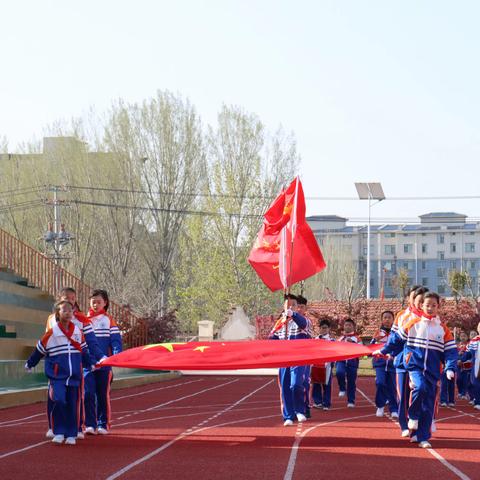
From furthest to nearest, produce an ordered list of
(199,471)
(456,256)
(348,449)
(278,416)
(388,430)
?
(456,256)
(278,416)
(388,430)
(348,449)
(199,471)

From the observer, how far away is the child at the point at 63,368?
12.1 m

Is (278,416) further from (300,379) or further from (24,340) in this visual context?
(24,340)

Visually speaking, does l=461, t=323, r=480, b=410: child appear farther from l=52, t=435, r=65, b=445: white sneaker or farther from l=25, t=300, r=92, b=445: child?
l=52, t=435, r=65, b=445: white sneaker

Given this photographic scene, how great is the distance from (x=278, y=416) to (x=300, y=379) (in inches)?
96.2

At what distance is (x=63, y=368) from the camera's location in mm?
12227

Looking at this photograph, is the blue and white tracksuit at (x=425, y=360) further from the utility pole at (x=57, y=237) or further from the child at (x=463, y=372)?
the utility pole at (x=57, y=237)

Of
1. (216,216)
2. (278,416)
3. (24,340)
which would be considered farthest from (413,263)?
(278,416)

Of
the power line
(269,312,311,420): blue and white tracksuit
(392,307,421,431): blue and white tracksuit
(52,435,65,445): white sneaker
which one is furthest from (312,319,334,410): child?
the power line

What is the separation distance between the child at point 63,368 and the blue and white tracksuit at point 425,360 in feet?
12.6

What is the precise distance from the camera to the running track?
9.74 meters

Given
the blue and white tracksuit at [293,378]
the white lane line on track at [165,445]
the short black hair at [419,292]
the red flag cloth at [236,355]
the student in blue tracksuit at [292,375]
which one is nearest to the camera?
the white lane line on track at [165,445]

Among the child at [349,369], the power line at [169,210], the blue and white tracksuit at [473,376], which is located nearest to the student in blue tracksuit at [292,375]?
the child at [349,369]

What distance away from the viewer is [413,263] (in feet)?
473

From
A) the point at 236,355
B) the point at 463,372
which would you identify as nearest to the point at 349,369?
→ the point at 463,372
